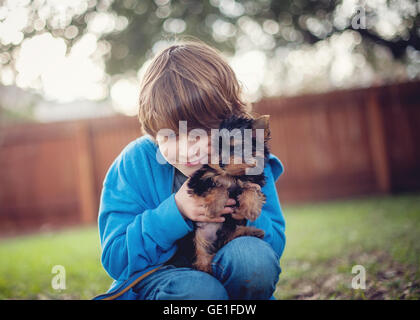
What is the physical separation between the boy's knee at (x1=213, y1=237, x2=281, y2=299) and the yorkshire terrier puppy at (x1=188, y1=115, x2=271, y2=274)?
8 cm

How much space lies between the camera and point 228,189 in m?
1.74

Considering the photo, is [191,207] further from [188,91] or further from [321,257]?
[321,257]

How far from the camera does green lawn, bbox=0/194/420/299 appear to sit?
2.95m

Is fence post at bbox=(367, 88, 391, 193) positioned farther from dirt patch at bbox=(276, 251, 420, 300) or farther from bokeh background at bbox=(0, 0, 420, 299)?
dirt patch at bbox=(276, 251, 420, 300)

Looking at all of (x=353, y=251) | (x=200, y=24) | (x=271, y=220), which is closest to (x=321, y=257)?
(x=353, y=251)

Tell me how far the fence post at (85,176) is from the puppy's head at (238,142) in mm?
6774

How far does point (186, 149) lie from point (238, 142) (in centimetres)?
25

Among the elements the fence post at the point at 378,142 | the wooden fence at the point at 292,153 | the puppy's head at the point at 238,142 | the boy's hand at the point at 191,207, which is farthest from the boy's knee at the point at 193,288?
the fence post at the point at 378,142

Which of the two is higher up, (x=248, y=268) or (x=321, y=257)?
(x=248, y=268)

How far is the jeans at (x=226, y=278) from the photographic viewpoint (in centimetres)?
160

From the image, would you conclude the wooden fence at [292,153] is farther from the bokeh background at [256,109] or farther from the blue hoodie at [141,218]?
the blue hoodie at [141,218]

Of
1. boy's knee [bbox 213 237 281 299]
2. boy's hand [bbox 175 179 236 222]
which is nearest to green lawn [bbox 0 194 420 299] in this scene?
boy's knee [bbox 213 237 281 299]
